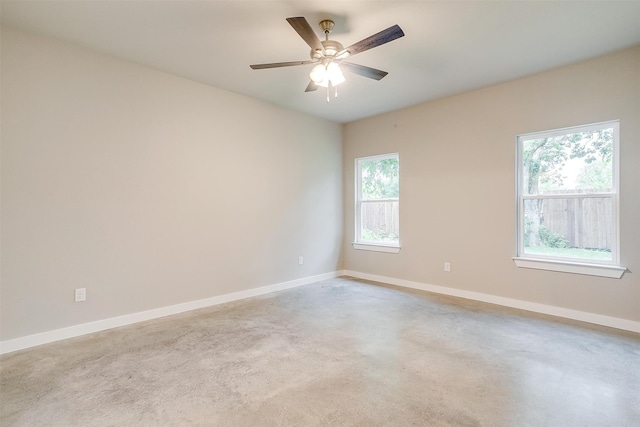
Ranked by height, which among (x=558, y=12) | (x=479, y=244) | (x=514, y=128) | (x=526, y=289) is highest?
(x=558, y=12)

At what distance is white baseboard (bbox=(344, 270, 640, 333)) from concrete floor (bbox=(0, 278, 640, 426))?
189mm

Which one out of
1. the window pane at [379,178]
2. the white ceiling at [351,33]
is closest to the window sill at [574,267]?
the window pane at [379,178]

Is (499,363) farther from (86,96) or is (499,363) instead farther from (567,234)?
(86,96)

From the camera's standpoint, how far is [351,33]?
2.71m

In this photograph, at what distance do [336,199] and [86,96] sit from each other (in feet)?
11.8

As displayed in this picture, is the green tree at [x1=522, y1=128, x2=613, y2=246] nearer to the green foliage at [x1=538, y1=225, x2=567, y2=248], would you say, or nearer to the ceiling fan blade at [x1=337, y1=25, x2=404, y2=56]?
the green foliage at [x1=538, y1=225, x2=567, y2=248]

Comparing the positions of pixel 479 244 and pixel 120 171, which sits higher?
pixel 120 171

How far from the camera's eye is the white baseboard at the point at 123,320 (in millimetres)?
2643

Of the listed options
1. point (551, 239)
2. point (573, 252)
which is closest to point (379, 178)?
point (551, 239)

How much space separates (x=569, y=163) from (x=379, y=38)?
2.66 meters

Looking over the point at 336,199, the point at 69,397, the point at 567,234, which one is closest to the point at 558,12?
the point at 567,234

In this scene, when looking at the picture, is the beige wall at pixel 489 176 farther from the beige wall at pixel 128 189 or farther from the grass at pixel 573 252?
the beige wall at pixel 128 189

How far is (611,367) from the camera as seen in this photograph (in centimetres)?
229

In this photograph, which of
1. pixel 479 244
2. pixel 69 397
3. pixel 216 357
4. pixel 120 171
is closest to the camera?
pixel 69 397
